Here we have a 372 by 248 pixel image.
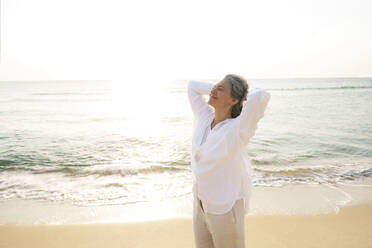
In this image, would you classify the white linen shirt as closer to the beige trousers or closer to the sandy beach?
the beige trousers

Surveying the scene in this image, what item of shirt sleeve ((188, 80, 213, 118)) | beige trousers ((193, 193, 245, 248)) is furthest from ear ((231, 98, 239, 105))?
beige trousers ((193, 193, 245, 248))

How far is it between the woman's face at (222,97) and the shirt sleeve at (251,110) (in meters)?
0.16

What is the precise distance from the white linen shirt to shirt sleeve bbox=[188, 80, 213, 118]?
0.46m

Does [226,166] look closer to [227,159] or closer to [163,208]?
[227,159]

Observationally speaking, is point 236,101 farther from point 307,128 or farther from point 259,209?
point 307,128

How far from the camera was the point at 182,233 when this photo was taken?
13.8 ft

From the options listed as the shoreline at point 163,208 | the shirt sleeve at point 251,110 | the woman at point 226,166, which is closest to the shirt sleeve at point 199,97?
the woman at point 226,166

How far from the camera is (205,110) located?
252 centimetres

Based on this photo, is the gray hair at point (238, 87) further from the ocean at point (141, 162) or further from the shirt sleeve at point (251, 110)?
the ocean at point (141, 162)

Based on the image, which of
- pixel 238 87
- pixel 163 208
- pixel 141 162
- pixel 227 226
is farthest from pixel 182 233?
pixel 141 162

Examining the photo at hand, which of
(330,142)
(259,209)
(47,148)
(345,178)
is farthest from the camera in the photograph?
(330,142)

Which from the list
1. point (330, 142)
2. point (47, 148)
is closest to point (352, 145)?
point (330, 142)

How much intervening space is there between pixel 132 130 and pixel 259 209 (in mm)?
11349

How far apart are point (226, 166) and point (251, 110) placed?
1.41ft
